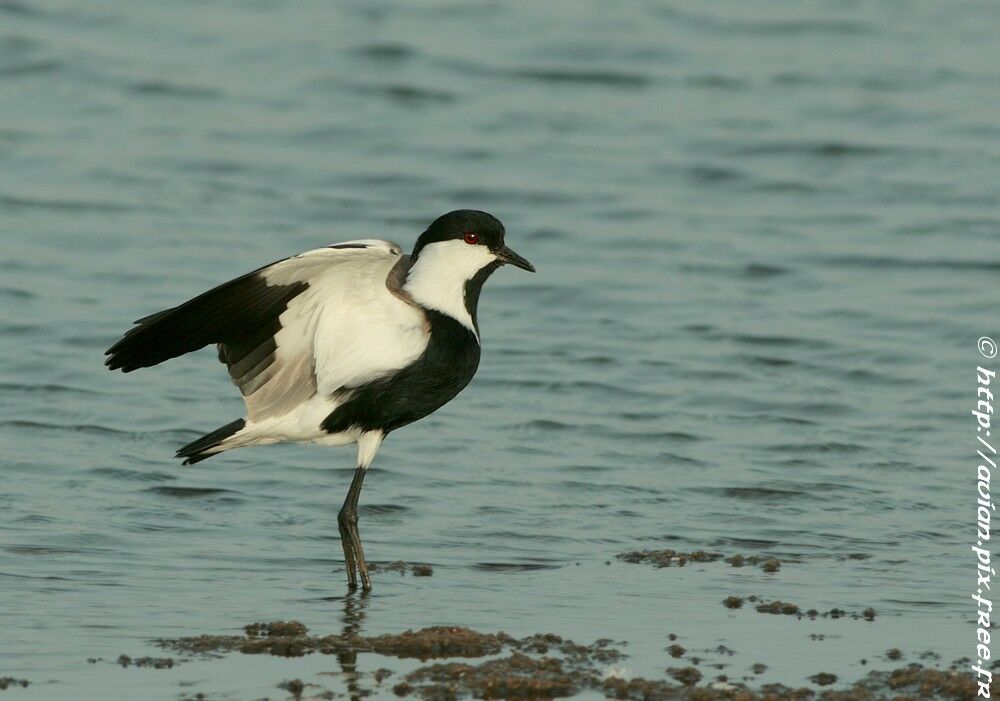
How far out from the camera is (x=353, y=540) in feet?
29.2

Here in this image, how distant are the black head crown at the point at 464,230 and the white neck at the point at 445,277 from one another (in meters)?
0.03

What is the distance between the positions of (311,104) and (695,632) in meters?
14.2

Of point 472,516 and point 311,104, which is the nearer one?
point 472,516

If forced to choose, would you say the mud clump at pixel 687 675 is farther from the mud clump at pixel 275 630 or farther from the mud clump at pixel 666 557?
the mud clump at pixel 666 557

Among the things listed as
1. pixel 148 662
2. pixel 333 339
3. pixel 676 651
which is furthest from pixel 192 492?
pixel 676 651

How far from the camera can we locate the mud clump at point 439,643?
24.2 ft

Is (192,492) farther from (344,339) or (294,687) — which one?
(294,687)

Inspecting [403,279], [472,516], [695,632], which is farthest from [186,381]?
[695,632]

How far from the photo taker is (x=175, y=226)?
54.2 feet

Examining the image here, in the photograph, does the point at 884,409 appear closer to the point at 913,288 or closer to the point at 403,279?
the point at 913,288

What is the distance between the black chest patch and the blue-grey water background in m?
0.77

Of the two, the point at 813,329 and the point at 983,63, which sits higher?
the point at 983,63

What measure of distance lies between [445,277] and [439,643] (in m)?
2.05

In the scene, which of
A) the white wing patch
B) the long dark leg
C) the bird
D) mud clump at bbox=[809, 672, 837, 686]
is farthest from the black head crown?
mud clump at bbox=[809, 672, 837, 686]
